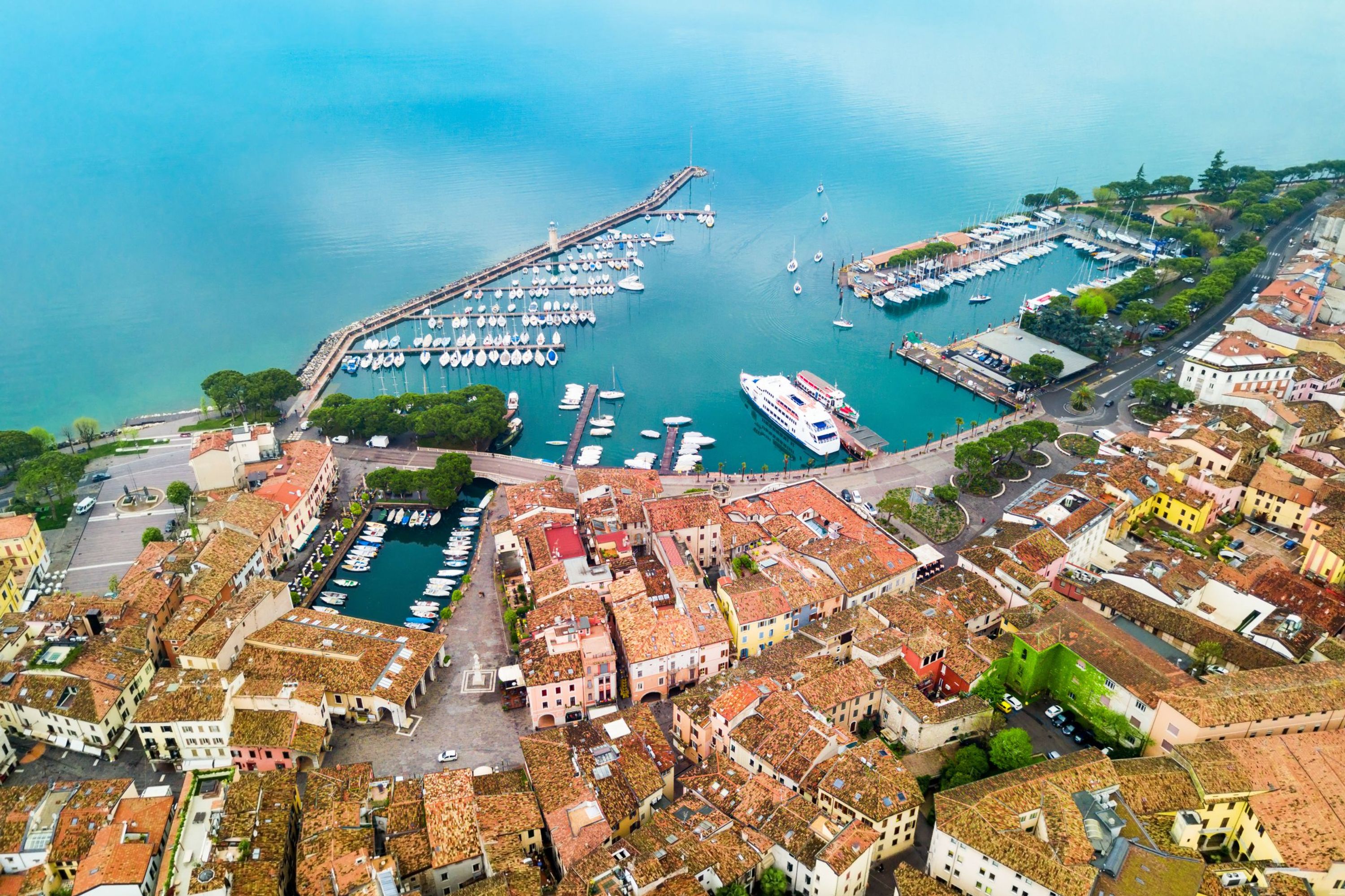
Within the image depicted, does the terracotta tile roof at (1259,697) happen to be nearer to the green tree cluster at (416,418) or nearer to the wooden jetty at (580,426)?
the wooden jetty at (580,426)

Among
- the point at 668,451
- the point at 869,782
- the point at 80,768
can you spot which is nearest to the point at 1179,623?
the point at 869,782

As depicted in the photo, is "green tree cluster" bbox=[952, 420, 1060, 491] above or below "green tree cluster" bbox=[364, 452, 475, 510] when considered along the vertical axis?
above

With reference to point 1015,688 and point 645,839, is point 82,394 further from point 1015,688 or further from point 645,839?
point 1015,688

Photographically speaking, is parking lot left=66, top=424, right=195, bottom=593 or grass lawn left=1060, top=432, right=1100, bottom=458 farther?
grass lawn left=1060, top=432, right=1100, bottom=458

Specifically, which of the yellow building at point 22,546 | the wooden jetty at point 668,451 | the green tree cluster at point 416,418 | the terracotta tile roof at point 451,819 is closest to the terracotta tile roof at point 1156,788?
the terracotta tile roof at point 451,819

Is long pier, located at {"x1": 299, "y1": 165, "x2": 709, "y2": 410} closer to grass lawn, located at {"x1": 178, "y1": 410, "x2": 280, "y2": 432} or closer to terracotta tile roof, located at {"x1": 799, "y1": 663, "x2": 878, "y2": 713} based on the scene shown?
grass lawn, located at {"x1": 178, "y1": 410, "x2": 280, "y2": 432}

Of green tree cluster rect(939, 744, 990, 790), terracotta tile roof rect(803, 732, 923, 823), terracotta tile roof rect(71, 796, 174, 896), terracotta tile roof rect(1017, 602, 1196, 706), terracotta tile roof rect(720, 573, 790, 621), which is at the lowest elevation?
terracotta tile roof rect(71, 796, 174, 896)

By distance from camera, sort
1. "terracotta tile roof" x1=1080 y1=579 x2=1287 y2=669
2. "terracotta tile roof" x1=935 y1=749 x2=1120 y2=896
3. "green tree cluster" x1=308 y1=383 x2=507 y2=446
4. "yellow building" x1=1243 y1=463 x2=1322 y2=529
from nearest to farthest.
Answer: "terracotta tile roof" x1=935 y1=749 x2=1120 y2=896
"terracotta tile roof" x1=1080 y1=579 x2=1287 y2=669
"yellow building" x1=1243 y1=463 x2=1322 y2=529
"green tree cluster" x1=308 y1=383 x2=507 y2=446

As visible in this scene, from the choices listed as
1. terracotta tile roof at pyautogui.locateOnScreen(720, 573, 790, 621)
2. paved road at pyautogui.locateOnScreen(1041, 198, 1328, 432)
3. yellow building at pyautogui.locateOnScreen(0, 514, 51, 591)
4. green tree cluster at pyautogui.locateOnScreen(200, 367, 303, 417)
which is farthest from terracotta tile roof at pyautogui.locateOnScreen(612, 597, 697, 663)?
green tree cluster at pyautogui.locateOnScreen(200, 367, 303, 417)
